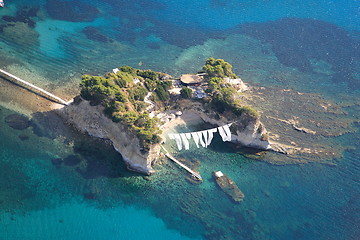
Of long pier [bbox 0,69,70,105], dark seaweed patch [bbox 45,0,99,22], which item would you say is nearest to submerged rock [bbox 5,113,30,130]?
long pier [bbox 0,69,70,105]

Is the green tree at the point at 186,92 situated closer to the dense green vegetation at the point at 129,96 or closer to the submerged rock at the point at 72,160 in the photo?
the dense green vegetation at the point at 129,96

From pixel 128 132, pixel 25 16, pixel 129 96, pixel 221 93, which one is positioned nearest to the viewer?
pixel 128 132

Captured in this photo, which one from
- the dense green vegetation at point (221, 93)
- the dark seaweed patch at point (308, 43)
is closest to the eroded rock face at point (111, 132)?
the dense green vegetation at point (221, 93)

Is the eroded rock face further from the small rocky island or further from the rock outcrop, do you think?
the rock outcrop

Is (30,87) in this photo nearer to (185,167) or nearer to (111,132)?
(111,132)

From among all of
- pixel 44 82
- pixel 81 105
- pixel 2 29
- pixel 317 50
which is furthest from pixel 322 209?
pixel 2 29

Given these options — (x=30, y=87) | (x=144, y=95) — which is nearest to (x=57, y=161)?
(x=144, y=95)

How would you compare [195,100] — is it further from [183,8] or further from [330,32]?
[330,32]

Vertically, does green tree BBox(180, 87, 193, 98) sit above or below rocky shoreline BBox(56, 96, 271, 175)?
above
